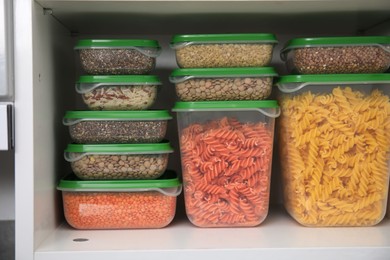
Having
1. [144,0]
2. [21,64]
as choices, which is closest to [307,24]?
[144,0]

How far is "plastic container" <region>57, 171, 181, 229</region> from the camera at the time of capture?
88cm

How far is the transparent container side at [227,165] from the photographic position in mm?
887

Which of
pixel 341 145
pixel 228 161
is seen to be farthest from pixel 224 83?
pixel 341 145

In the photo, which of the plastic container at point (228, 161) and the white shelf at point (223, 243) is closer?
the white shelf at point (223, 243)

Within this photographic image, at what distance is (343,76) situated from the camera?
2.82ft

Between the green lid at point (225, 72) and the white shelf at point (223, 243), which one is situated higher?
the green lid at point (225, 72)

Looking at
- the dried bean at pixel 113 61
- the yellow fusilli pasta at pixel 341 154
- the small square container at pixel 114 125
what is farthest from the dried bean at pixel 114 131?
the yellow fusilli pasta at pixel 341 154

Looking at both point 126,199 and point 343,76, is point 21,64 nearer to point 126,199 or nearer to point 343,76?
point 126,199

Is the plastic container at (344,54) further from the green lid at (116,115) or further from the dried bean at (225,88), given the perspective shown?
the green lid at (116,115)

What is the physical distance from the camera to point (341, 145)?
2.86 feet

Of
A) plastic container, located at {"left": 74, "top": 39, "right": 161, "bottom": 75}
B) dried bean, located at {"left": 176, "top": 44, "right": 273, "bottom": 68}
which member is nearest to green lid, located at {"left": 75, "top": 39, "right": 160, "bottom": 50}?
plastic container, located at {"left": 74, "top": 39, "right": 161, "bottom": 75}

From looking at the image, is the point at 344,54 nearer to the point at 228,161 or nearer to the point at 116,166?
the point at 228,161

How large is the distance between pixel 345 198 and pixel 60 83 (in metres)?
0.66

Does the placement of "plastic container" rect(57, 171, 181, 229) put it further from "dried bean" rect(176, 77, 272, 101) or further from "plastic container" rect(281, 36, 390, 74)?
"plastic container" rect(281, 36, 390, 74)
